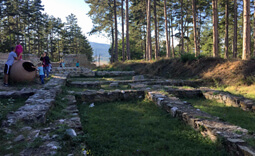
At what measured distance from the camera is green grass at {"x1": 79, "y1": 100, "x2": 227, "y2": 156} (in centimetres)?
249

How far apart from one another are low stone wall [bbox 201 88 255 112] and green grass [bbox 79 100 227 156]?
2195mm

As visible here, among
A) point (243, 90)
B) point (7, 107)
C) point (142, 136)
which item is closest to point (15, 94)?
point (7, 107)

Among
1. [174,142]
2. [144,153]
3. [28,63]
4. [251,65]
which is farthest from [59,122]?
[251,65]

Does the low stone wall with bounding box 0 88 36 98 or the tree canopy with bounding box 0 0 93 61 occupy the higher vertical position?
the tree canopy with bounding box 0 0 93 61

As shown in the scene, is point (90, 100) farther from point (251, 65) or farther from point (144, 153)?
point (251, 65)

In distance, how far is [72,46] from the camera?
51344 millimetres

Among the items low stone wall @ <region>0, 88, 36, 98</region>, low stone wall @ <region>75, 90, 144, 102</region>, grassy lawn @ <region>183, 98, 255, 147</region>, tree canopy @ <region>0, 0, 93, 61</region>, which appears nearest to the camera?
grassy lawn @ <region>183, 98, 255, 147</region>

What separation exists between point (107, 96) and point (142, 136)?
3065 mm

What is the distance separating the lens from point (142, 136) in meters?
2.99

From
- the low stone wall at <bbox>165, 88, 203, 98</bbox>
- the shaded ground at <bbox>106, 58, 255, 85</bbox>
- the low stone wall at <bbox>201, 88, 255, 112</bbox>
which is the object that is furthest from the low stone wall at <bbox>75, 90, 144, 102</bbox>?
the shaded ground at <bbox>106, 58, 255, 85</bbox>

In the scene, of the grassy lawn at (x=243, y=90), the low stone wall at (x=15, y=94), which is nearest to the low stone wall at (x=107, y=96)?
the low stone wall at (x=15, y=94)

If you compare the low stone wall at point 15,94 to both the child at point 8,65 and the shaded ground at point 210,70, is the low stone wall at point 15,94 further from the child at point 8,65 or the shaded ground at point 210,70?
the shaded ground at point 210,70

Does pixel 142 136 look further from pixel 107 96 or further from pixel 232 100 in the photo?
pixel 232 100

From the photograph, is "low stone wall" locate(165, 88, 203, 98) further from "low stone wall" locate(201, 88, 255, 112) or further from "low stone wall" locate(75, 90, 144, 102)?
"low stone wall" locate(75, 90, 144, 102)
